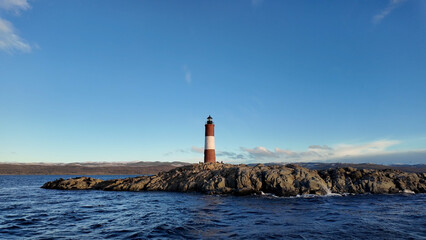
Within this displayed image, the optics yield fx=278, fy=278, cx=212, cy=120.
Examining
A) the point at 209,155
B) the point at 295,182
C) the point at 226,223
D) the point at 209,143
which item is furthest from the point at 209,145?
the point at 226,223

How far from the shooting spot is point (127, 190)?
39469mm

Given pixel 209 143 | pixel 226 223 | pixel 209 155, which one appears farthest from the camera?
pixel 209 143

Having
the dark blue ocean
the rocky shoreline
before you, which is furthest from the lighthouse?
the dark blue ocean

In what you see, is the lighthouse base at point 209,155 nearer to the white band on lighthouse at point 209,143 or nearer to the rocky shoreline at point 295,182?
the white band on lighthouse at point 209,143

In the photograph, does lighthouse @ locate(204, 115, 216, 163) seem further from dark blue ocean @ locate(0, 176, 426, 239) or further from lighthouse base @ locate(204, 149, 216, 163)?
dark blue ocean @ locate(0, 176, 426, 239)

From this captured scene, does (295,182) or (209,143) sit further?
(209,143)

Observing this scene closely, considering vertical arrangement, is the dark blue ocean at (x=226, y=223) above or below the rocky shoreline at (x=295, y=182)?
below

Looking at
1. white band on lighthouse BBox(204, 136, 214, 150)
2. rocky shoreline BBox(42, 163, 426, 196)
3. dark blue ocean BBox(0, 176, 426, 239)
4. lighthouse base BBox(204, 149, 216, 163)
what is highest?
white band on lighthouse BBox(204, 136, 214, 150)

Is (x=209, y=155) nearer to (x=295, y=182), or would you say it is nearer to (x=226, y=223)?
(x=295, y=182)

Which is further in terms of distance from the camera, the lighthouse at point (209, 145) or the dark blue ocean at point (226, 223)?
the lighthouse at point (209, 145)

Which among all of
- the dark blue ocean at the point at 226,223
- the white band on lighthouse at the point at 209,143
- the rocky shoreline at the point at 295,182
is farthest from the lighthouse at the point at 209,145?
the dark blue ocean at the point at 226,223

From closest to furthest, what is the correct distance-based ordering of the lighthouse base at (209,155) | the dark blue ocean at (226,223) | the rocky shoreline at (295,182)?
the dark blue ocean at (226,223) → the rocky shoreline at (295,182) → the lighthouse base at (209,155)

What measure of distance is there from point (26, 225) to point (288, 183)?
2352 centimetres

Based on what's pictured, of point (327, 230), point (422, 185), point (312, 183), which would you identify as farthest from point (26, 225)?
point (422, 185)
